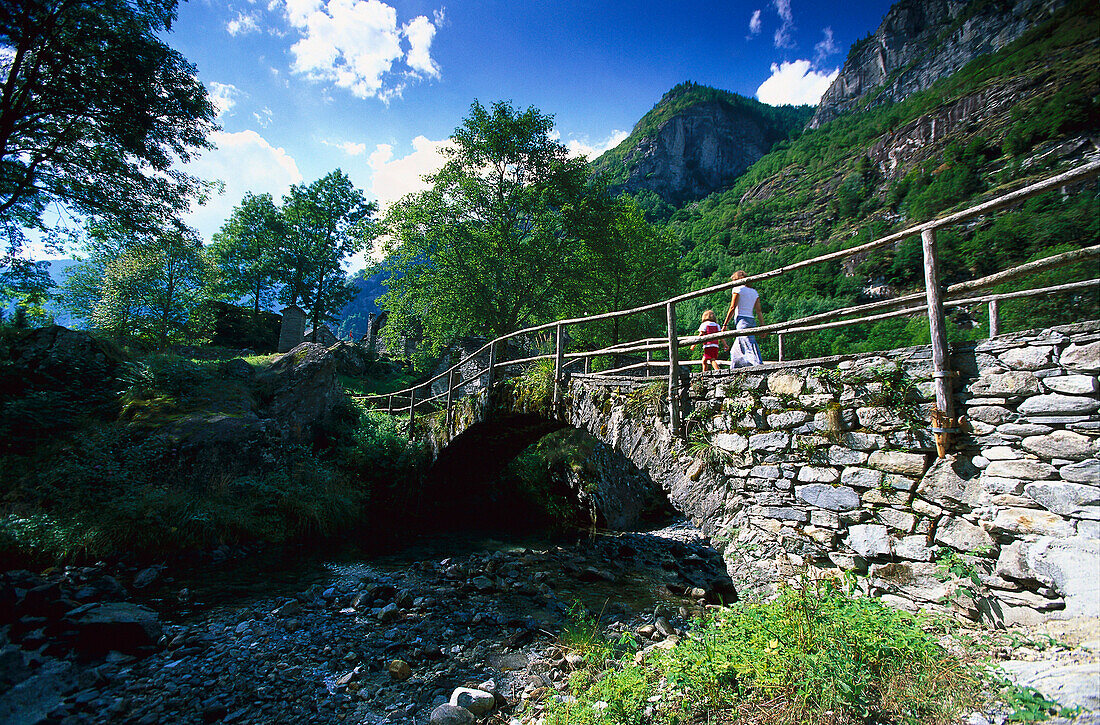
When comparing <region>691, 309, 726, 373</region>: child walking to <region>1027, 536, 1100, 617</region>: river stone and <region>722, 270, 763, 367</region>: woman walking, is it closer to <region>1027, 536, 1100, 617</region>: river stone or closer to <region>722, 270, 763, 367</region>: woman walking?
<region>722, 270, 763, 367</region>: woman walking

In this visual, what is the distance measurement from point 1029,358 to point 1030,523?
3.75ft

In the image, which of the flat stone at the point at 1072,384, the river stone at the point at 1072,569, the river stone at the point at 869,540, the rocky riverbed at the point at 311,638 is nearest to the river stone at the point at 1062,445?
the flat stone at the point at 1072,384

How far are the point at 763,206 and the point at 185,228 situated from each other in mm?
88033

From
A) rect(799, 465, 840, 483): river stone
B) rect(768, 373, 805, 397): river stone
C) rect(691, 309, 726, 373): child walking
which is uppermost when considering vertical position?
rect(691, 309, 726, 373): child walking

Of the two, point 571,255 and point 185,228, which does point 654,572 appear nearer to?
point 571,255

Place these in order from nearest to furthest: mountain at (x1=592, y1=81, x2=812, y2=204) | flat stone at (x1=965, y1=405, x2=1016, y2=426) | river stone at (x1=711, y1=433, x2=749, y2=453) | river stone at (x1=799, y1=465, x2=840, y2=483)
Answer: flat stone at (x1=965, y1=405, x2=1016, y2=426), river stone at (x1=799, y1=465, x2=840, y2=483), river stone at (x1=711, y1=433, x2=749, y2=453), mountain at (x1=592, y1=81, x2=812, y2=204)

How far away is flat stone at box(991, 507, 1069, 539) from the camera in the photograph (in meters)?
2.84

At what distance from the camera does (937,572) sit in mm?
3436

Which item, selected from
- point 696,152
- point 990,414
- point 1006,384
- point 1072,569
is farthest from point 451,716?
point 696,152

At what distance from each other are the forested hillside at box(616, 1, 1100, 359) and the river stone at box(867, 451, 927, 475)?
309 inches

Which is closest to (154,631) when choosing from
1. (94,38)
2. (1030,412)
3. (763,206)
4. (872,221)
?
(1030,412)

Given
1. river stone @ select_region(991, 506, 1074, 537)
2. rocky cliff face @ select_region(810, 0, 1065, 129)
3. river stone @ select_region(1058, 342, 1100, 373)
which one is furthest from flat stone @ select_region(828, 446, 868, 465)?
rocky cliff face @ select_region(810, 0, 1065, 129)

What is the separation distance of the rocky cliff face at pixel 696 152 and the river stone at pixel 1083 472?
11167 centimetres

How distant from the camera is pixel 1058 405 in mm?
2926
